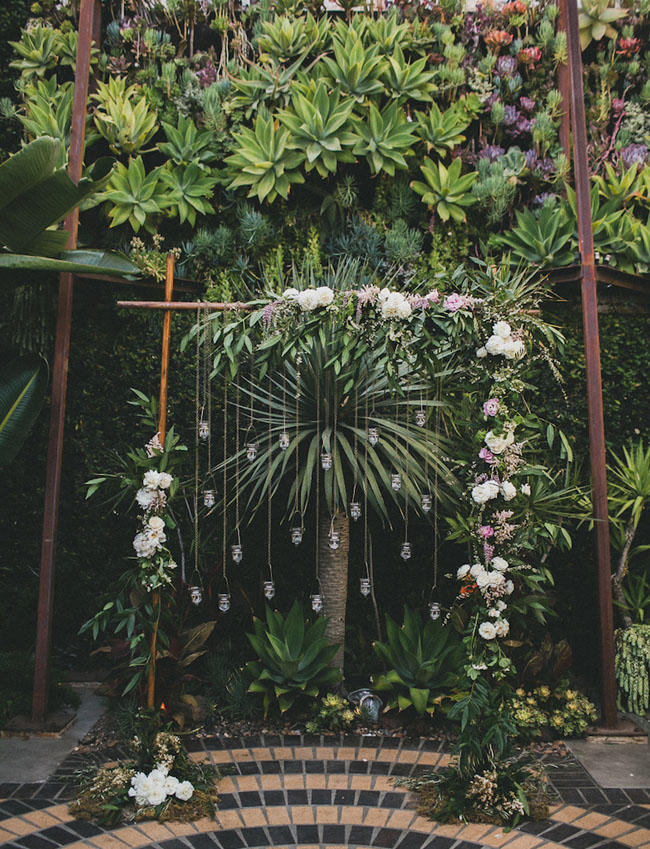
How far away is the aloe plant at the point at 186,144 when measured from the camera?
19.0 feet

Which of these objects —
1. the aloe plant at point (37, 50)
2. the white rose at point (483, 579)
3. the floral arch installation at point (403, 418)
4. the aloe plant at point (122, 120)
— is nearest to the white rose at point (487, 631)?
the floral arch installation at point (403, 418)

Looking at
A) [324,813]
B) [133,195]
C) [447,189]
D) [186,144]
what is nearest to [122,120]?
[186,144]

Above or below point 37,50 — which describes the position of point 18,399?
below

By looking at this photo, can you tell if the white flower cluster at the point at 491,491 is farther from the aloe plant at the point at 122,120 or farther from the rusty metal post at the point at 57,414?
the aloe plant at the point at 122,120

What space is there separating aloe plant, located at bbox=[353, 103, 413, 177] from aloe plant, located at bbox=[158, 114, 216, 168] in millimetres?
1146

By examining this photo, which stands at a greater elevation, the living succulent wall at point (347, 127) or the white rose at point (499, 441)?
the living succulent wall at point (347, 127)

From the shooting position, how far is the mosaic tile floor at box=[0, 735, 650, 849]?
11.1 ft

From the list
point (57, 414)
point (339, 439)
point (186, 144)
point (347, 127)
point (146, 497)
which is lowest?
point (146, 497)

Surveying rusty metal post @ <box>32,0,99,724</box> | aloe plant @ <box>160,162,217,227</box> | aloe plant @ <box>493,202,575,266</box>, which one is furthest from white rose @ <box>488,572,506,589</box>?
aloe plant @ <box>160,162,217,227</box>

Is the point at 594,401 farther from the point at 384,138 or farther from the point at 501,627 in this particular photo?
the point at 384,138

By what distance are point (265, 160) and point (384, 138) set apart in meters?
0.92

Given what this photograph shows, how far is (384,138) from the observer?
5805mm

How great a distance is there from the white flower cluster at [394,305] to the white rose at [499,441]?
Result: 2.46ft

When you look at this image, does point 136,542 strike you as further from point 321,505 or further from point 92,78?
point 92,78
